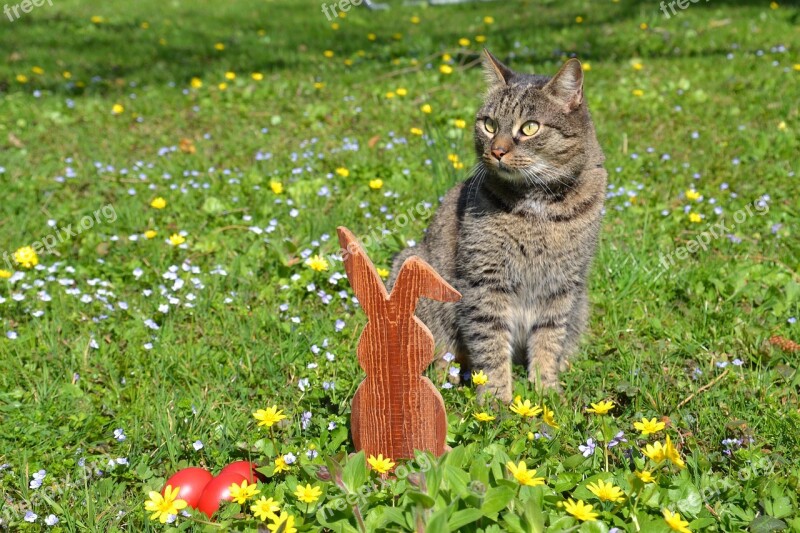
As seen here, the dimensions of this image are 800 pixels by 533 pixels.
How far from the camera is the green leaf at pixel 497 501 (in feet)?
6.57

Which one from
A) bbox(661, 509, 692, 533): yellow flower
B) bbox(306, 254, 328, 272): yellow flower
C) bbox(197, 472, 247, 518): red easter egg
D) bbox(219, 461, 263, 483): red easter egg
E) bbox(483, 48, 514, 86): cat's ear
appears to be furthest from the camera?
bbox(306, 254, 328, 272): yellow flower

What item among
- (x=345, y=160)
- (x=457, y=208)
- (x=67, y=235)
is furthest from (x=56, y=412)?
(x=345, y=160)

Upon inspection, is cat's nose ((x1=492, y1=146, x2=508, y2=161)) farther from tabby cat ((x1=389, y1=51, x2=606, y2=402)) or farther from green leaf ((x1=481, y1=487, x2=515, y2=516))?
green leaf ((x1=481, y1=487, x2=515, y2=516))

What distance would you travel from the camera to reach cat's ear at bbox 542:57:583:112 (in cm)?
302

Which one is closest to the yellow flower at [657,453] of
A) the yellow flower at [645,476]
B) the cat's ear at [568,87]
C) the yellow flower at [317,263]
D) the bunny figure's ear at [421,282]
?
the yellow flower at [645,476]

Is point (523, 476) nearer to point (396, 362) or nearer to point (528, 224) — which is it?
point (396, 362)

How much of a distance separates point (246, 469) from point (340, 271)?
158 cm

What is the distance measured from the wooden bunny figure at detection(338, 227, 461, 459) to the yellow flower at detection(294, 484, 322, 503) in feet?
1.08

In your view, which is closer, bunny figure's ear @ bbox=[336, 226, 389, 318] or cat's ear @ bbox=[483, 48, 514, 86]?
bunny figure's ear @ bbox=[336, 226, 389, 318]

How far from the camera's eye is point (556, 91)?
309 cm

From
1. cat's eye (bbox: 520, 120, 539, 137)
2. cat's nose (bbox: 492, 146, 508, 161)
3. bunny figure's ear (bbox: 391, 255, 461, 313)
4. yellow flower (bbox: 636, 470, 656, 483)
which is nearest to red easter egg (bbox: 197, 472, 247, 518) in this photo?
bunny figure's ear (bbox: 391, 255, 461, 313)

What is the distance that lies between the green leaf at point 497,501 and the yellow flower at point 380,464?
377 millimetres

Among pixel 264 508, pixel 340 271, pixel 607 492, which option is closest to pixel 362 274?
pixel 264 508

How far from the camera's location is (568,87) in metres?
3.07
